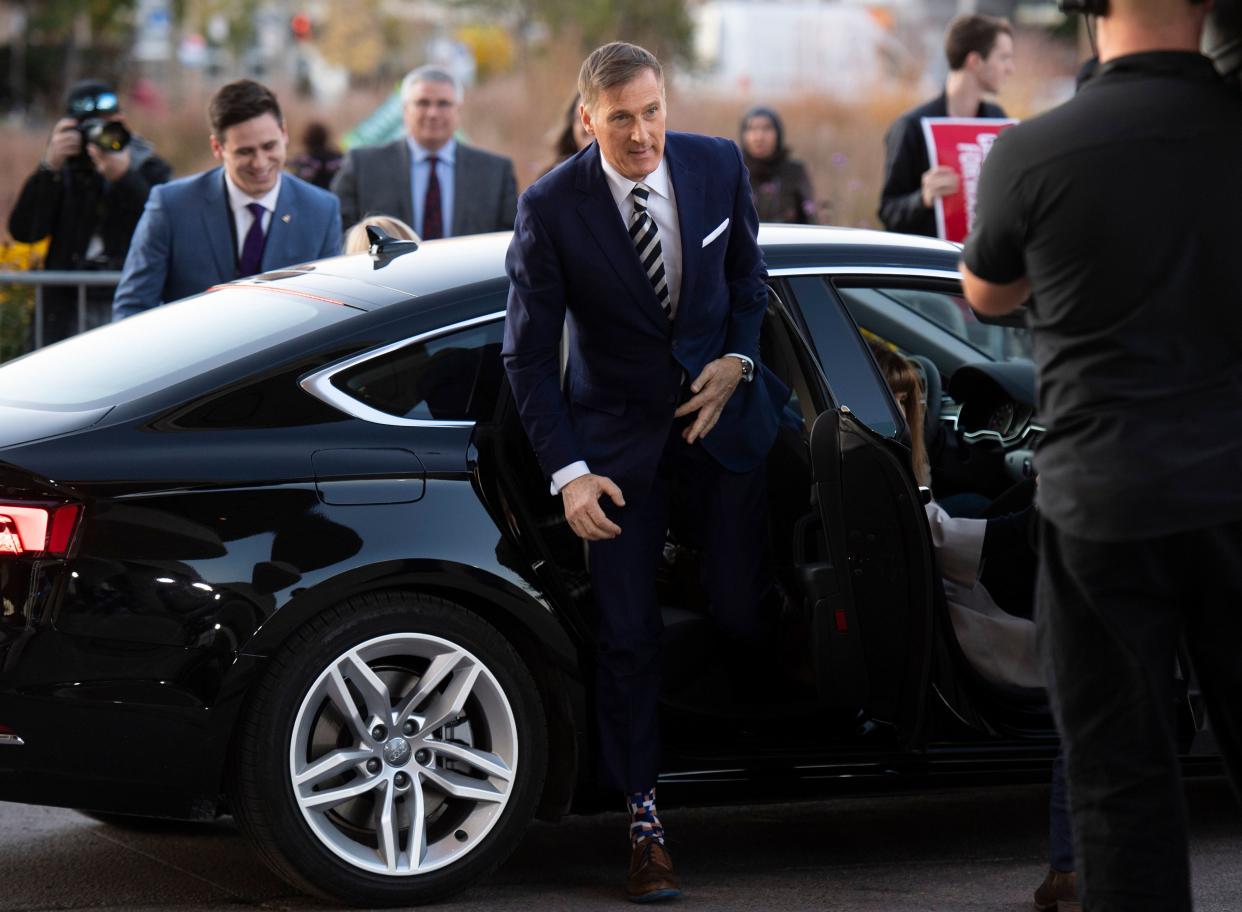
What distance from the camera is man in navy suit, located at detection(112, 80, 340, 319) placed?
6.70 metres

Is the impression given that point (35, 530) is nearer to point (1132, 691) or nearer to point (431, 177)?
point (1132, 691)

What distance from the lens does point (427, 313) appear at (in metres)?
4.51

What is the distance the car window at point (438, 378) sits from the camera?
441 cm

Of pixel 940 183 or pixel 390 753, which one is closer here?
pixel 390 753

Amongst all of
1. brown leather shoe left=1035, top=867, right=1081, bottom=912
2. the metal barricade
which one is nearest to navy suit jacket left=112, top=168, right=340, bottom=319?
the metal barricade

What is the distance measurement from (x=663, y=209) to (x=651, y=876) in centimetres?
150

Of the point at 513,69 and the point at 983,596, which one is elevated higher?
the point at 513,69

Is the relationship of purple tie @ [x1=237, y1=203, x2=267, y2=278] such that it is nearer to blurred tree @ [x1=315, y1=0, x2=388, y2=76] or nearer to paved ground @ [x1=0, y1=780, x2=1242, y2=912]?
paved ground @ [x1=0, y1=780, x2=1242, y2=912]

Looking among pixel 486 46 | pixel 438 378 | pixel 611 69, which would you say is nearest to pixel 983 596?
pixel 438 378

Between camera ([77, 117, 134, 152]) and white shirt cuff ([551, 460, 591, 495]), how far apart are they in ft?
15.9

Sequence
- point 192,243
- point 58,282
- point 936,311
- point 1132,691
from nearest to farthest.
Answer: point 1132,691, point 936,311, point 192,243, point 58,282

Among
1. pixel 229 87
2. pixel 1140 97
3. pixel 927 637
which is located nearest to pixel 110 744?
pixel 927 637

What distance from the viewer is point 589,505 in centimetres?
432

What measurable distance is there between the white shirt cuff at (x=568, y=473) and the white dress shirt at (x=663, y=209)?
1.36 ft
